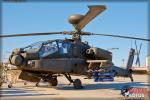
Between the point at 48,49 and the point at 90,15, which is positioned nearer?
the point at 90,15

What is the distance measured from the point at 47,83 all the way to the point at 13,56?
424 cm

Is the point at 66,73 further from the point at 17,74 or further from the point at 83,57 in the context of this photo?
the point at 17,74

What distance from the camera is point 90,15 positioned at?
16203 millimetres

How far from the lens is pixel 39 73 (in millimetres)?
19188

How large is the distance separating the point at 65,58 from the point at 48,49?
3.89 ft

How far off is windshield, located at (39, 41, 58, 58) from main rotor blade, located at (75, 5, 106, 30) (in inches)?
68.8

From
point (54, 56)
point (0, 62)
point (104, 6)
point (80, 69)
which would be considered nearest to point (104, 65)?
point (80, 69)

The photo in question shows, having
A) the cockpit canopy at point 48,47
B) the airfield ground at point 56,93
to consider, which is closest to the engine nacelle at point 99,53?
the cockpit canopy at point 48,47

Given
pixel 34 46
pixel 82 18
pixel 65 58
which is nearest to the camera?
pixel 82 18

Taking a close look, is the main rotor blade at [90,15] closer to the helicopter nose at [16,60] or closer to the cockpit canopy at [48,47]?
the cockpit canopy at [48,47]

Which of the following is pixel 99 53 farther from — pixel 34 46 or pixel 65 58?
pixel 34 46

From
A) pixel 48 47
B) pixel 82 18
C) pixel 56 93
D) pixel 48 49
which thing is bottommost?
pixel 56 93

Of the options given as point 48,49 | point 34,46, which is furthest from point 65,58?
point 34,46

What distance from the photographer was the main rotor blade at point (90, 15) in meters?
15.2
